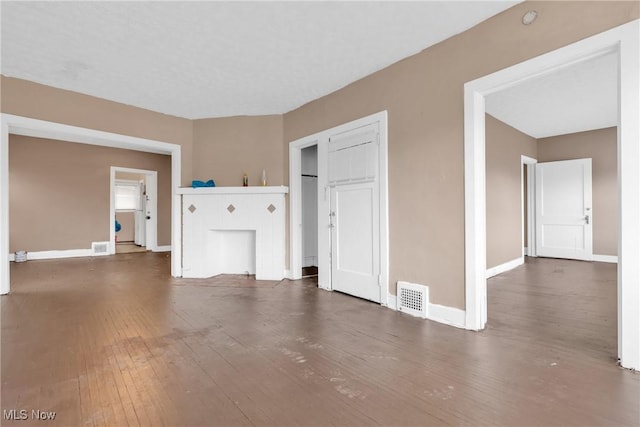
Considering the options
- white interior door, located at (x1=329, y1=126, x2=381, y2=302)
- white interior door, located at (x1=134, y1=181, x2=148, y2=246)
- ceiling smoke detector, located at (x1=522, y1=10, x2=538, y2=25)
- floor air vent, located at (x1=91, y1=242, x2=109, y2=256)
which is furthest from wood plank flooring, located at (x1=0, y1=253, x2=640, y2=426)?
white interior door, located at (x1=134, y1=181, x2=148, y2=246)

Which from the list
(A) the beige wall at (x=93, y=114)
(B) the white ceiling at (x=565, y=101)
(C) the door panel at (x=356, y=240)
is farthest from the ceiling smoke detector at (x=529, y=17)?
(A) the beige wall at (x=93, y=114)

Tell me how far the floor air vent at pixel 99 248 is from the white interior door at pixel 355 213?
638 centimetres

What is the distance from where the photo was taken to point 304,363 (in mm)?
2148

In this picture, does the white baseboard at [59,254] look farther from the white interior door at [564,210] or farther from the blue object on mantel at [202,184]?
the white interior door at [564,210]

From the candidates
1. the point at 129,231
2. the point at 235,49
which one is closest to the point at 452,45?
the point at 235,49

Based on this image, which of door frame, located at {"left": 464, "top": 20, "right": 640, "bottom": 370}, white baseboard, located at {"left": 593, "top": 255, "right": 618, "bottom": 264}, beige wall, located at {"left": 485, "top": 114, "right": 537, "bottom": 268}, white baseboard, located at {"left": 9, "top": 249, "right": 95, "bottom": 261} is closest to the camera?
door frame, located at {"left": 464, "top": 20, "right": 640, "bottom": 370}

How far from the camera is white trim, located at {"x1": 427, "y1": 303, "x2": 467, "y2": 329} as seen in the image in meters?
2.83

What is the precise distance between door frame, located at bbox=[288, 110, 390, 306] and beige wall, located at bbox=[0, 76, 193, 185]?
1.91 m

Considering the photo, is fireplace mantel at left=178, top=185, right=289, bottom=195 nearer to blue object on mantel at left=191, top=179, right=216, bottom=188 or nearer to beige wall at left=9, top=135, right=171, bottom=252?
blue object on mantel at left=191, top=179, right=216, bottom=188

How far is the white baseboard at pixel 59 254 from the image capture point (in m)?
6.78

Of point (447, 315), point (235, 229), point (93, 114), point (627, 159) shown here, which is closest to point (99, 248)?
point (93, 114)

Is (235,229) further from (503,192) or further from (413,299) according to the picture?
(503,192)

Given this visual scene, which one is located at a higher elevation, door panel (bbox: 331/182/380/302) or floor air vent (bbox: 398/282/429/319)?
door panel (bbox: 331/182/380/302)

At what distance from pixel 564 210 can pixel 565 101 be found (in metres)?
3.08
